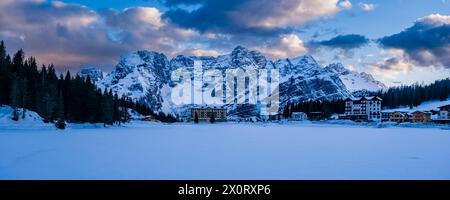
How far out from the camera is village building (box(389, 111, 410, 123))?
163500 millimetres

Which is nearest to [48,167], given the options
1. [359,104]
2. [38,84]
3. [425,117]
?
[38,84]

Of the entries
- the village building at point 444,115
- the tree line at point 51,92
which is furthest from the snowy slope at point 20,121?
the village building at point 444,115

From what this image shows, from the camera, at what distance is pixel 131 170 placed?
17812 millimetres

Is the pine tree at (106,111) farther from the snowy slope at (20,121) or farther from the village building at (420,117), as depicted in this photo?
the village building at (420,117)

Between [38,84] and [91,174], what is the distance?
99.1 metres

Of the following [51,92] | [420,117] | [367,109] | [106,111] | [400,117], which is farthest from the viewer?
[367,109]

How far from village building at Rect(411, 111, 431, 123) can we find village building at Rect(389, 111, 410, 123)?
402cm

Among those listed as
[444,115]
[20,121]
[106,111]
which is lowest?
[20,121]

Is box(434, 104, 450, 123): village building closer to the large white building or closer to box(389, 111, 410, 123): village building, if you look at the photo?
box(389, 111, 410, 123): village building

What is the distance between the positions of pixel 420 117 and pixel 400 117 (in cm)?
926

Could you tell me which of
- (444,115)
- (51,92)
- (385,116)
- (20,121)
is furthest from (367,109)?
(20,121)

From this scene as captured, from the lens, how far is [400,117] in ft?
543

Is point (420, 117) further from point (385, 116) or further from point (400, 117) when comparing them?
point (385, 116)
